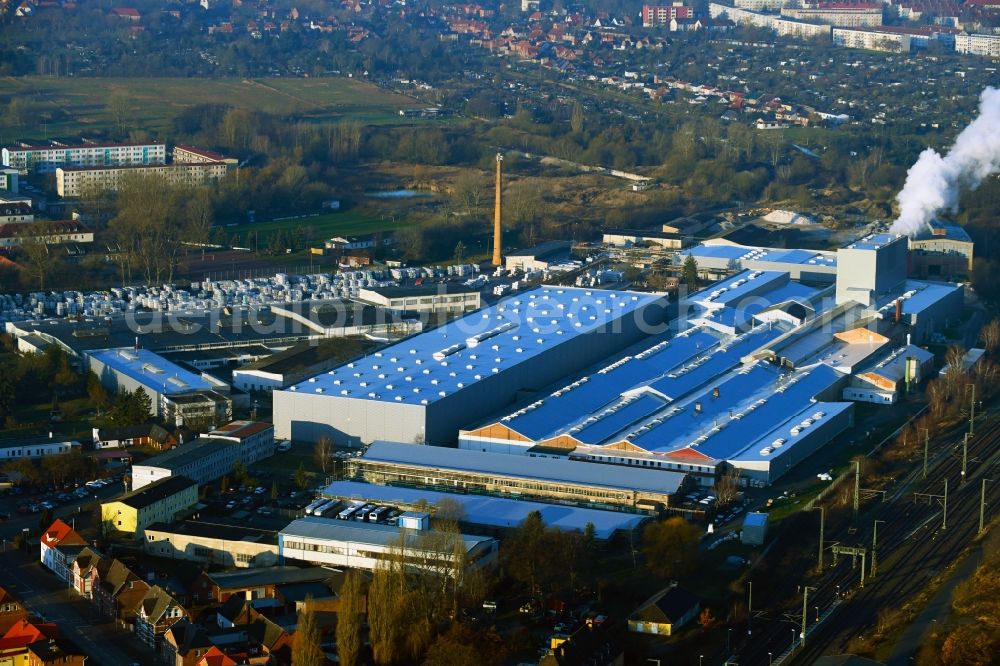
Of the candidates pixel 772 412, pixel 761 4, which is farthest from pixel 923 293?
pixel 761 4

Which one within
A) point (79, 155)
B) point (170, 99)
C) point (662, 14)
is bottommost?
point (79, 155)

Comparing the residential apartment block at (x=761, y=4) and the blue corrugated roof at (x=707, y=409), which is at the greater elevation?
the residential apartment block at (x=761, y=4)

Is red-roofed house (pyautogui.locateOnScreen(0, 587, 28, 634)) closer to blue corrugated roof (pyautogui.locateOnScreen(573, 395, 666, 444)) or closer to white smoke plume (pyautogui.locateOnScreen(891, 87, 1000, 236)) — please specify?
blue corrugated roof (pyautogui.locateOnScreen(573, 395, 666, 444))

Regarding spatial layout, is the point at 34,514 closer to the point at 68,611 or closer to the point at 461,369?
the point at 68,611

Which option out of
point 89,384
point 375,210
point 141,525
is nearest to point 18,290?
point 89,384

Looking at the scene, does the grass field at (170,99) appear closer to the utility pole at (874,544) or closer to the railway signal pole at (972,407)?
the railway signal pole at (972,407)

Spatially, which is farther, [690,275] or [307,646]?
[690,275]

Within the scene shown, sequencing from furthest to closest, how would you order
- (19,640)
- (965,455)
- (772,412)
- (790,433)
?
(772,412) < (790,433) < (965,455) < (19,640)

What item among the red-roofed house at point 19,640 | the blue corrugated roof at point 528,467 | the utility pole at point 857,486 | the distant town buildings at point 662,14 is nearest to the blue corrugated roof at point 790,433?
the utility pole at point 857,486
